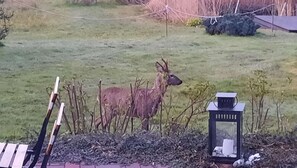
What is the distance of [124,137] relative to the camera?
4121 millimetres

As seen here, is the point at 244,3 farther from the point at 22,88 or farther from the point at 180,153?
the point at 180,153

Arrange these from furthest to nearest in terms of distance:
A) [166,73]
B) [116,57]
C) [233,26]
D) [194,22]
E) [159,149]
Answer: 1. [194,22]
2. [233,26]
3. [116,57]
4. [166,73]
5. [159,149]

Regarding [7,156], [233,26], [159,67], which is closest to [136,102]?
[159,67]

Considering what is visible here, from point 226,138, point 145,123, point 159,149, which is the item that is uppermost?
point 226,138

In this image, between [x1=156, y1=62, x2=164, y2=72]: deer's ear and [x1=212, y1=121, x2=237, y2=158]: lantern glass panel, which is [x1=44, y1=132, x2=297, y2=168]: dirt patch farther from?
[x1=156, y1=62, x2=164, y2=72]: deer's ear

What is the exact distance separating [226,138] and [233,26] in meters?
9.38

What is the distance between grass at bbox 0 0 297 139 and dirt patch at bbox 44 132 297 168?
1.56m

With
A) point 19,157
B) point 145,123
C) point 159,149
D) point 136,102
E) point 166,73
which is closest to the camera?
point 19,157

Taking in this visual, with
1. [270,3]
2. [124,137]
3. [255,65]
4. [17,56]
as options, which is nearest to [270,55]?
[255,65]

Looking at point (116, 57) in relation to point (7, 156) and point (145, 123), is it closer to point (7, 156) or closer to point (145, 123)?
point (145, 123)

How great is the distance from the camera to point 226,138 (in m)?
3.74

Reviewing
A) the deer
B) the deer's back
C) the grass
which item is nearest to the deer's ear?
the deer

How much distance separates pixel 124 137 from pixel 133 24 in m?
10.9

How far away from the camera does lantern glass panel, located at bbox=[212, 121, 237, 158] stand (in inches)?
146
